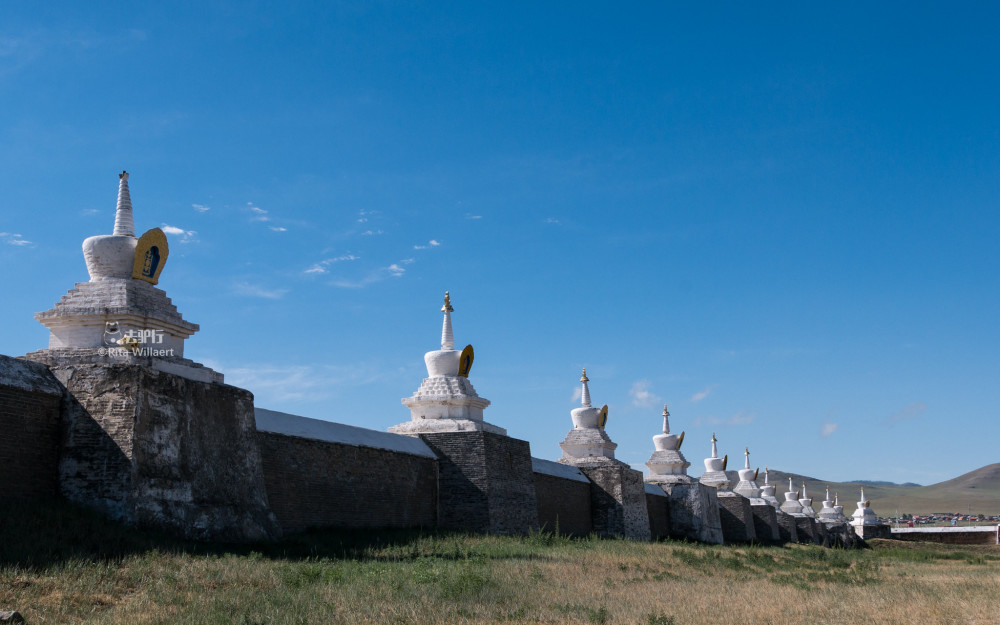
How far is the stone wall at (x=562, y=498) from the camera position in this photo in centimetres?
2580

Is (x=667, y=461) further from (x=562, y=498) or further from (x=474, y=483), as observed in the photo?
(x=474, y=483)

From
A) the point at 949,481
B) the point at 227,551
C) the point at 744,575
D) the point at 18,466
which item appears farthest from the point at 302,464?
the point at 949,481

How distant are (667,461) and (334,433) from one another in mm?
Answer: 23393

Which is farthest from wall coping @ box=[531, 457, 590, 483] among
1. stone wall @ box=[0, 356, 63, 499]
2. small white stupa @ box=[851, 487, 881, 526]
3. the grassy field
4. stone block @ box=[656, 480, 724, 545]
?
small white stupa @ box=[851, 487, 881, 526]

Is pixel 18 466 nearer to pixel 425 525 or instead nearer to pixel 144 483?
pixel 144 483

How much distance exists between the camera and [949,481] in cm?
19012

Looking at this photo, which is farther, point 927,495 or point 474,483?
point 927,495

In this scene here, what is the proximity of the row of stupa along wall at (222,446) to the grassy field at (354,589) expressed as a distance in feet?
2.44

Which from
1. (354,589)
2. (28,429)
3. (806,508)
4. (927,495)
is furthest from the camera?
(927,495)

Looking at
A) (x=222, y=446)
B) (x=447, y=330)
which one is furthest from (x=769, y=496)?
(x=222, y=446)

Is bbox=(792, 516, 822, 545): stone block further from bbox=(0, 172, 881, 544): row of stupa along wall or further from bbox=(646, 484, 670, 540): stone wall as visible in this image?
bbox=(0, 172, 881, 544): row of stupa along wall

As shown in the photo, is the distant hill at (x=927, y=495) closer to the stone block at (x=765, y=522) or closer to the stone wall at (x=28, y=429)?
the stone block at (x=765, y=522)

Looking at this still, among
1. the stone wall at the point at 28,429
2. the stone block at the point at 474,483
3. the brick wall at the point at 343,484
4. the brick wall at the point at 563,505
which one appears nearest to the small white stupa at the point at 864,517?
the brick wall at the point at 563,505

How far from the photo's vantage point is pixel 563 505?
2758 cm
